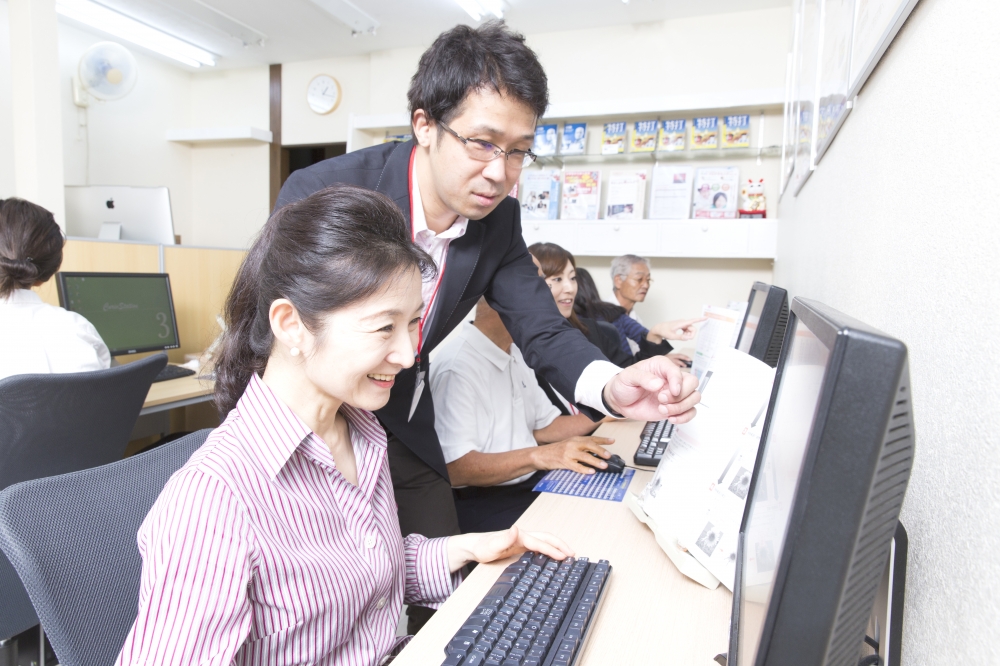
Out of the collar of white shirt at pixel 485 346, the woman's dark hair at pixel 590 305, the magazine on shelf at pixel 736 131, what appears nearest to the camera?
the collar of white shirt at pixel 485 346

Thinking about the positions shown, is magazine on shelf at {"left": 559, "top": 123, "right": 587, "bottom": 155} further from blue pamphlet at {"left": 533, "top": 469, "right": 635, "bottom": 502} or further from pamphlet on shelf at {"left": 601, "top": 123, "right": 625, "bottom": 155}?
blue pamphlet at {"left": 533, "top": 469, "right": 635, "bottom": 502}

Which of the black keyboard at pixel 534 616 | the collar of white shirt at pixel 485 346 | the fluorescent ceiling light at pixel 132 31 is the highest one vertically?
the fluorescent ceiling light at pixel 132 31

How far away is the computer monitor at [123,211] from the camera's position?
356 cm

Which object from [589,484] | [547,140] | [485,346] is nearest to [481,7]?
[547,140]

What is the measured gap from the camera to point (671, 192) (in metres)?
4.14

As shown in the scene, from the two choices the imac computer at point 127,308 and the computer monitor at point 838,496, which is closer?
the computer monitor at point 838,496

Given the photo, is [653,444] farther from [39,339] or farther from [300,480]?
[39,339]

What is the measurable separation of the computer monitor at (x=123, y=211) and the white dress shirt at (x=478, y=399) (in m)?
2.48

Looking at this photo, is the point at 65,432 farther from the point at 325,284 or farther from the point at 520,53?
the point at 520,53

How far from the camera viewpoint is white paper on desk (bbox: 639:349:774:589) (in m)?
0.81

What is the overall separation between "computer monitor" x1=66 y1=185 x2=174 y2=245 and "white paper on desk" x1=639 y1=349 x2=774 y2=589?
3.39 m

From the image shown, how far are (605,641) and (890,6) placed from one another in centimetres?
76

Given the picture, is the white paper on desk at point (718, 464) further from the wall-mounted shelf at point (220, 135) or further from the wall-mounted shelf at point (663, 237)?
the wall-mounted shelf at point (220, 135)

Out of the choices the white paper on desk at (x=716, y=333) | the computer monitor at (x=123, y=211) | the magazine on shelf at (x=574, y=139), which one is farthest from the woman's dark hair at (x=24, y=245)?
the magazine on shelf at (x=574, y=139)
